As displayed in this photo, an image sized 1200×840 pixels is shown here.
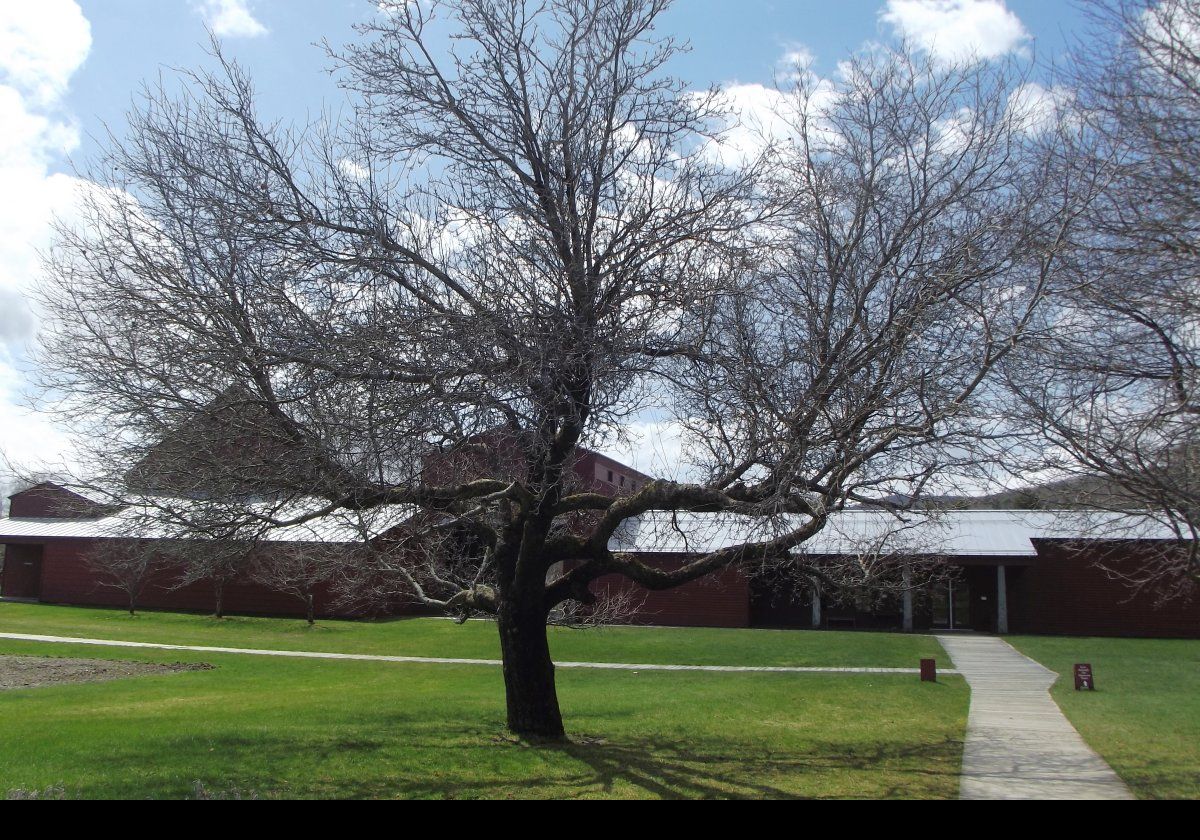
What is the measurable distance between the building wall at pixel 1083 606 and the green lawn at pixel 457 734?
36.1ft

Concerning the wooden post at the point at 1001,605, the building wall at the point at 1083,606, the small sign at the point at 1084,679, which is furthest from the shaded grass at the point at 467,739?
the building wall at the point at 1083,606

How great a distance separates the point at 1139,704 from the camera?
16.1 m

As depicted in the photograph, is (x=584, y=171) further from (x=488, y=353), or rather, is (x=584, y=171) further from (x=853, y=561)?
(x=853, y=561)

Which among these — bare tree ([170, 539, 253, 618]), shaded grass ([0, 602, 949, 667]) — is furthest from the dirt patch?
bare tree ([170, 539, 253, 618])

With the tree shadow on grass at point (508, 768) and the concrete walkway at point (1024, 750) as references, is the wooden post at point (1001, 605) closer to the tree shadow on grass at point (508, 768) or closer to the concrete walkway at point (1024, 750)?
the concrete walkway at point (1024, 750)

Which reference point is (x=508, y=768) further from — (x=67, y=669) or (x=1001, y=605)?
(x=1001, y=605)

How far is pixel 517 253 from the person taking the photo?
819 centimetres

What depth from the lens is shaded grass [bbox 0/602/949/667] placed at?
25438mm

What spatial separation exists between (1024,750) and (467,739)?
6.66 metres

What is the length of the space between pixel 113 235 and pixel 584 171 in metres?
4.46

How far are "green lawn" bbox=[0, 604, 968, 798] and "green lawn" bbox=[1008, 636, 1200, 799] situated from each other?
176cm

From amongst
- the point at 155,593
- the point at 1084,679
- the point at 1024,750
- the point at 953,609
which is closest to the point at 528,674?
the point at 1024,750
